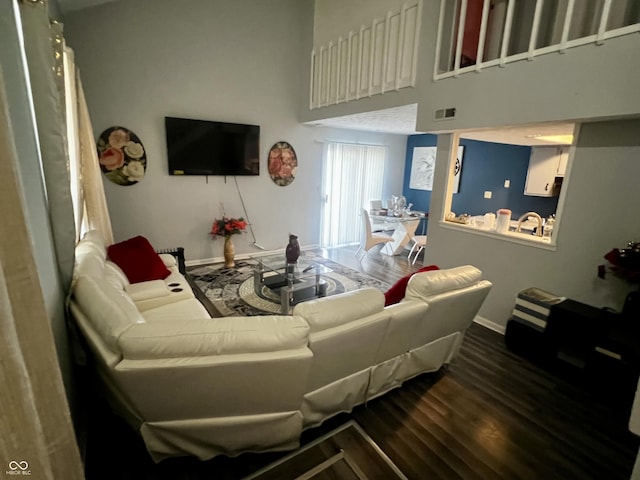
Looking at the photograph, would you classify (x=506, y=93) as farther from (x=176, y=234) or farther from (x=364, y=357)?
(x=176, y=234)

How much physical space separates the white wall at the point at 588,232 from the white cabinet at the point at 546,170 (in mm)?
2517

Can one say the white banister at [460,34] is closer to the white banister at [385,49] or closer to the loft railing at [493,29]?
the loft railing at [493,29]

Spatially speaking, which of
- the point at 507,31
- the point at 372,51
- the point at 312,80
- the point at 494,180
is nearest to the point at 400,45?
the point at 372,51

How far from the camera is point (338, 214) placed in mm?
6227

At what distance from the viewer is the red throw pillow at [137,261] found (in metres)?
2.94

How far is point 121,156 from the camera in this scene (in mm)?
4016

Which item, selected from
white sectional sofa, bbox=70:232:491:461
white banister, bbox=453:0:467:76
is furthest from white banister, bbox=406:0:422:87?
white sectional sofa, bbox=70:232:491:461

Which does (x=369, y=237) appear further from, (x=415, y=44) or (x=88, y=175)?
(x=88, y=175)

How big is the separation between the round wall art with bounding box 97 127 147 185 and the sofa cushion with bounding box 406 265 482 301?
3.86 meters

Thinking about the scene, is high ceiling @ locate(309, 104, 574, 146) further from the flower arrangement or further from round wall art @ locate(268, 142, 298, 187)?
the flower arrangement

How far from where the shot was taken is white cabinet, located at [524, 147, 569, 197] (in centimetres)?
470

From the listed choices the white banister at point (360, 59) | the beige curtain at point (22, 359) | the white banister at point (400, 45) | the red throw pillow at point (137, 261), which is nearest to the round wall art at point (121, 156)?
the red throw pillow at point (137, 261)

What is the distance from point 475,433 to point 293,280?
7.21 ft

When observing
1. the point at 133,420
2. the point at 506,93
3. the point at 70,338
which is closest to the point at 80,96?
the point at 70,338
